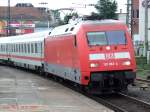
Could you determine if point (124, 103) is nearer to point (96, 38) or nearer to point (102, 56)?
point (102, 56)

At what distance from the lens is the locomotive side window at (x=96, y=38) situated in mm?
20656

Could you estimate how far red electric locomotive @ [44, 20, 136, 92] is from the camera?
20172 mm

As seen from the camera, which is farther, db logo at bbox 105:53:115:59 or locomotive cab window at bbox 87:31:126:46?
locomotive cab window at bbox 87:31:126:46

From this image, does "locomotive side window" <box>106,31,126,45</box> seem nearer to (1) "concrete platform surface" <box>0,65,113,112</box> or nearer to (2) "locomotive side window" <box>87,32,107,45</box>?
(2) "locomotive side window" <box>87,32,107,45</box>

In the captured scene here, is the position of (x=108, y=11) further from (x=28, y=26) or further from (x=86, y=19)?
(x=86, y=19)

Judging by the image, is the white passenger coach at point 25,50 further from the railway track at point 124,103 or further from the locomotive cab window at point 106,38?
the railway track at point 124,103

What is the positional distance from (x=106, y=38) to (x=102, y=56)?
2.73 feet

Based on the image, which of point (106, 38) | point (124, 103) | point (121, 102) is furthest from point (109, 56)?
point (124, 103)

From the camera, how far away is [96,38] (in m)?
20.8

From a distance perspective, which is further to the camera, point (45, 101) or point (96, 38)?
point (96, 38)

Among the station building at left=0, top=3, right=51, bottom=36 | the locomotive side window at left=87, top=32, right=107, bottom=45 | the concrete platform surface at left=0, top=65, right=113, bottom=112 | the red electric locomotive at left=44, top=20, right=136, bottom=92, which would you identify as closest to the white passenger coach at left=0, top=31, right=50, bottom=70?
A: the concrete platform surface at left=0, top=65, right=113, bottom=112

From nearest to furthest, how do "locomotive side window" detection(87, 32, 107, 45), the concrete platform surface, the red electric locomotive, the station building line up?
the concrete platform surface < the red electric locomotive < "locomotive side window" detection(87, 32, 107, 45) < the station building

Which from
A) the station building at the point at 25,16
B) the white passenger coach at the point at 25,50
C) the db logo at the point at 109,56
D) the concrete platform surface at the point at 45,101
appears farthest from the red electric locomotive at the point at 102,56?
the station building at the point at 25,16

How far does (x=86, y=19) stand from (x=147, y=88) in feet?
14.8
